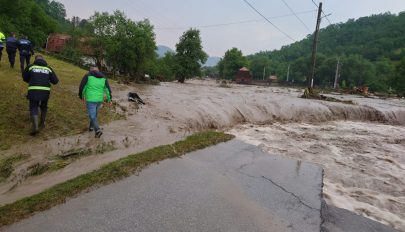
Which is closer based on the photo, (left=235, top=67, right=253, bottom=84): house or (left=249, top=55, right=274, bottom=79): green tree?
(left=235, top=67, right=253, bottom=84): house

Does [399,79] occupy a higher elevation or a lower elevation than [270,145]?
higher

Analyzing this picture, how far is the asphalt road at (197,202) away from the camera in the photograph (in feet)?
14.8

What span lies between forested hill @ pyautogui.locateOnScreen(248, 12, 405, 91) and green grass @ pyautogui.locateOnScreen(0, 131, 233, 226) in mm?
75542

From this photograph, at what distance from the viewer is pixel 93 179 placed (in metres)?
5.85

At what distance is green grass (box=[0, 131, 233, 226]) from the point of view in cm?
459

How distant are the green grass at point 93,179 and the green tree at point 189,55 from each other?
161ft

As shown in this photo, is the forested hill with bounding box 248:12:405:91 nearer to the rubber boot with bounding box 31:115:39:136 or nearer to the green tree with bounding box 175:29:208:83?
the green tree with bounding box 175:29:208:83

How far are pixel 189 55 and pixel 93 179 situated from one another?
5369 centimetres

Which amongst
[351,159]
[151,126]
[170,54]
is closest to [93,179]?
[151,126]

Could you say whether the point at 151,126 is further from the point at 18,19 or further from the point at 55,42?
the point at 55,42

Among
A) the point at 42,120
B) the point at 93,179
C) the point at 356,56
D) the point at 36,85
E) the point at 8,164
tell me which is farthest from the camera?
the point at 356,56

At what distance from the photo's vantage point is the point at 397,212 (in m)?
5.98

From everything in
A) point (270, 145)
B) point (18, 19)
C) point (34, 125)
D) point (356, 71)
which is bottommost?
point (270, 145)

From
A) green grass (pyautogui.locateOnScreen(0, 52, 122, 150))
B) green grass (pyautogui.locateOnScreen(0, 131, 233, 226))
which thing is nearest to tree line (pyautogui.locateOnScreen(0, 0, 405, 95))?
green grass (pyautogui.locateOnScreen(0, 52, 122, 150))
